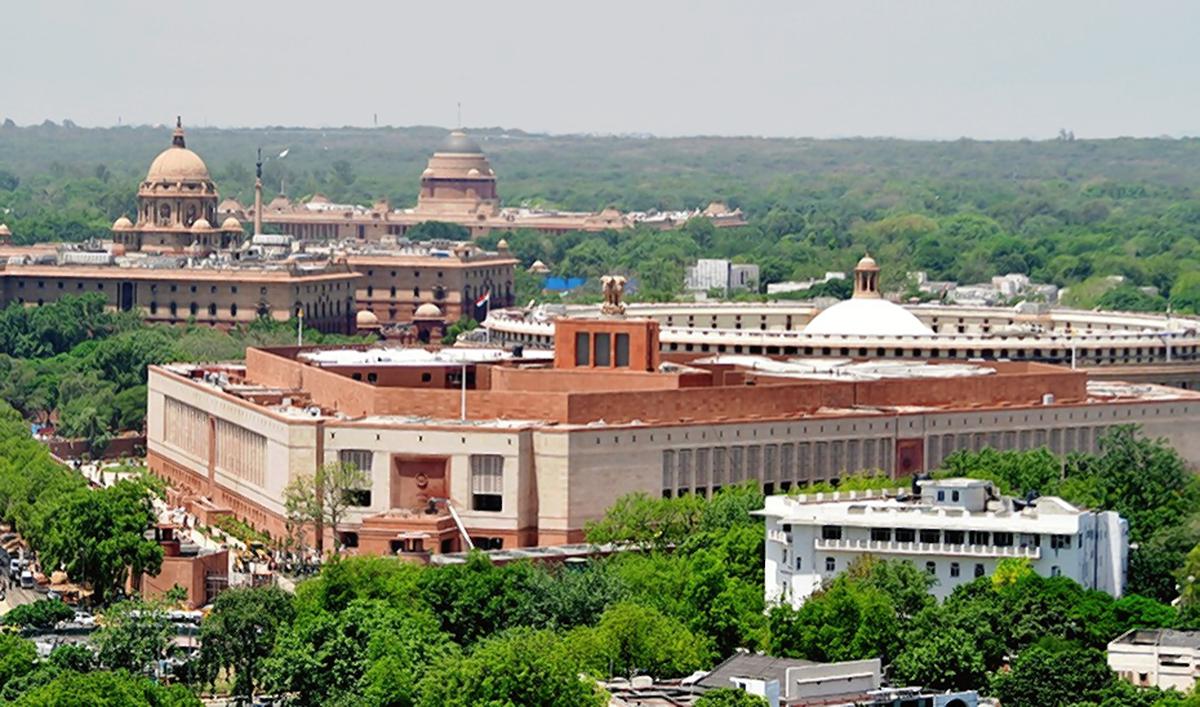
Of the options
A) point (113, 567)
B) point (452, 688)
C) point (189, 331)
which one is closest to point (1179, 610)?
point (452, 688)

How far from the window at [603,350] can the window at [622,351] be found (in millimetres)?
279

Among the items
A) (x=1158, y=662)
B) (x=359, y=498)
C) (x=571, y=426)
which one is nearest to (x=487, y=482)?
(x=571, y=426)

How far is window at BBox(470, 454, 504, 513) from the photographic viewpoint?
10650 centimetres

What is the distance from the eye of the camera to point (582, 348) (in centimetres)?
11819

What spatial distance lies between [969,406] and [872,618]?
38.6 meters

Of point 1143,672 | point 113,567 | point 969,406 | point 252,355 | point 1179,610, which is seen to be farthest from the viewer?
point 252,355

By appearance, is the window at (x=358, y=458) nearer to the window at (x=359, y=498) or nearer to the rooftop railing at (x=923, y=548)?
the window at (x=359, y=498)

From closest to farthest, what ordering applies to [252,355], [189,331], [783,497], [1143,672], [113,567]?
[1143,672] < [783,497] < [113,567] < [252,355] < [189,331]

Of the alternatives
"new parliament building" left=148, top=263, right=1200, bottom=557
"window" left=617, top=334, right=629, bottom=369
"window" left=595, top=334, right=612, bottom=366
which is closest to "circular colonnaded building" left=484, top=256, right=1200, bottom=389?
"new parliament building" left=148, top=263, right=1200, bottom=557

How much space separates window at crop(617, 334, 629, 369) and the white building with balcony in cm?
2676

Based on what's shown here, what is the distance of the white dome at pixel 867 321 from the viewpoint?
146 metres

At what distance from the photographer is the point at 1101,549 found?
8988cm

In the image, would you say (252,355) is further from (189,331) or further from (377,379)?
(189,331)

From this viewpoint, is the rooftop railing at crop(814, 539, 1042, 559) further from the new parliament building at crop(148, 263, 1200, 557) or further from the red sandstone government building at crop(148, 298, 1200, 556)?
the red sandstone government building at crop(148, 298, 1200, 556)
